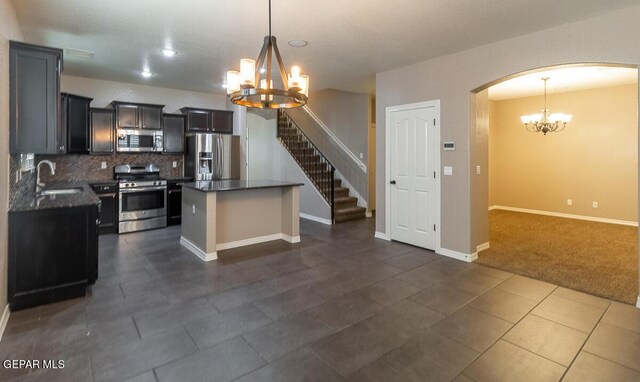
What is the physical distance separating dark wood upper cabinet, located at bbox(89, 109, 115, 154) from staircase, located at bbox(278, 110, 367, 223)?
3547 mm

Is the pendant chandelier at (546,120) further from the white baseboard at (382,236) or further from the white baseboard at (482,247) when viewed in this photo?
the white baseboard at (382,236)

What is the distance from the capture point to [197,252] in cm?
472

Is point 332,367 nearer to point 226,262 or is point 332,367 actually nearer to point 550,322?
point 550,322

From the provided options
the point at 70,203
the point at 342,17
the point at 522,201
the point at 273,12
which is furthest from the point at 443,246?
the point at 522,201

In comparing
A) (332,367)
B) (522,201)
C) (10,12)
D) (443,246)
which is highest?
(10,12)

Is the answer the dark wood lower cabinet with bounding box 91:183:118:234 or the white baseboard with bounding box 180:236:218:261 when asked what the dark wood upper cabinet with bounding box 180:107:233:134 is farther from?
the white baseboard with bounding box 180:236:218:261

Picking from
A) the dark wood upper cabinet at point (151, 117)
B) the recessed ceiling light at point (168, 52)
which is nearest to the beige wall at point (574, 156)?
the recessed ceiling light at point (168, 52)

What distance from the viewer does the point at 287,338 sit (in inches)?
100

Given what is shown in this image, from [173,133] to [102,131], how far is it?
48.9 inches

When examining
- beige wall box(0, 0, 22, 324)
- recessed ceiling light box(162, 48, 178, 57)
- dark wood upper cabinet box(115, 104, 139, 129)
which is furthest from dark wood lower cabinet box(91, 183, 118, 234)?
beige wall box(0, 0, 22, 324)

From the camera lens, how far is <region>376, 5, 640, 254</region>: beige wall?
3281mm

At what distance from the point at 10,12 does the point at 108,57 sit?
5.76ft

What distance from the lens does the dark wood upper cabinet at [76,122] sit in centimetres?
552

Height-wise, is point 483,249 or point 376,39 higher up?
point 376,39
